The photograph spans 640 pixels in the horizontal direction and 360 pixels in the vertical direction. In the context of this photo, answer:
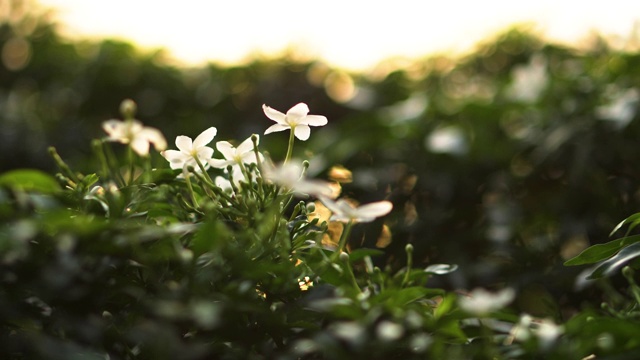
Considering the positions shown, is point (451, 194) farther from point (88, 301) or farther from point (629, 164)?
point (88, 301)

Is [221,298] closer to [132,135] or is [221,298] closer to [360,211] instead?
[360,211]

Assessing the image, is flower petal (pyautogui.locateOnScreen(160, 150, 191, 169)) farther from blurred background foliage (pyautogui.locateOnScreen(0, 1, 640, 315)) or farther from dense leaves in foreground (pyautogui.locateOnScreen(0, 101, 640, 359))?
blurred background foliage (pyautogui.locateOnScreen(0, 1, 640, 315))

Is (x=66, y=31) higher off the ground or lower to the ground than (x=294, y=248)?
lower

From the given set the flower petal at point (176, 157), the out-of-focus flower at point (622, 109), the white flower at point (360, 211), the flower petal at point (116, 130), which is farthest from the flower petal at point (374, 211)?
the out-of-focus flower at point (622, 109)

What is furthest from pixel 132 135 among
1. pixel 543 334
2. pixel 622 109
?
pixel 622 109

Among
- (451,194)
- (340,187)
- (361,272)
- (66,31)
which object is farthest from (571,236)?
(66,31)

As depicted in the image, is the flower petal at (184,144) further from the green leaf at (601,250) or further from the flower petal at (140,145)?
the green leaf at (601,250)

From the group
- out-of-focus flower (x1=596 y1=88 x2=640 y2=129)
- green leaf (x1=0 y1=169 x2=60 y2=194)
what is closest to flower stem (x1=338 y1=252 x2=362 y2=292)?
green leaf (x1=0 y1=169 x2=60 y2=194)
